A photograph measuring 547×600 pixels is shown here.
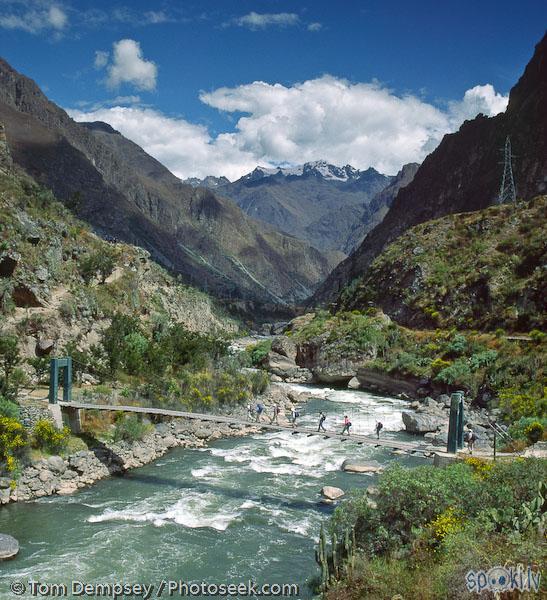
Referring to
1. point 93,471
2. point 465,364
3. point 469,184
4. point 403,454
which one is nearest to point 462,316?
point 465,364

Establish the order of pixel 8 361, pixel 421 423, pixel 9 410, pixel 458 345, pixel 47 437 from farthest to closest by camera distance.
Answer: pixel 458 345 < pixel 421 423 < pixel 8 361 < pixel 47 437 < pixel 9 410

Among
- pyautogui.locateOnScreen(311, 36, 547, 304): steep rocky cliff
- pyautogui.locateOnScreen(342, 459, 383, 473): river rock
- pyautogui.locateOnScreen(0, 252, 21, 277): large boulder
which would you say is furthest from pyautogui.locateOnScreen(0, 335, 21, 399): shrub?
pyautogui.locateOnScreen(311, 36, 547, 304): steep rocky cliff

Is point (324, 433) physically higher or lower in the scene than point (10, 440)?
lower

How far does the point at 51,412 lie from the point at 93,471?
358 centimetres

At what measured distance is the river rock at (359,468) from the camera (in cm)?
2411

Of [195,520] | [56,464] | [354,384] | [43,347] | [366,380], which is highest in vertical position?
[43,347]

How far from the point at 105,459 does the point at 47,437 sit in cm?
280

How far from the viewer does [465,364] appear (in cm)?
4234

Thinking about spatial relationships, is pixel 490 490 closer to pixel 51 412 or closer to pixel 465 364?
pixel 51 412

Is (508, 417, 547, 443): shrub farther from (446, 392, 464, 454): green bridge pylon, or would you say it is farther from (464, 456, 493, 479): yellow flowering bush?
(464, 456, 493, 479): yellow flowering bush

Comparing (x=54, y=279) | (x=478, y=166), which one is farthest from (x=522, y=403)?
(x=478, y=166)

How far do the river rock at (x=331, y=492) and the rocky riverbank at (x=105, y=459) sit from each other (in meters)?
8.97

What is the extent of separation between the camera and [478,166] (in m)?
114

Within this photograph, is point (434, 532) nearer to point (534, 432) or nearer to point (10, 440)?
point (534, 432)
